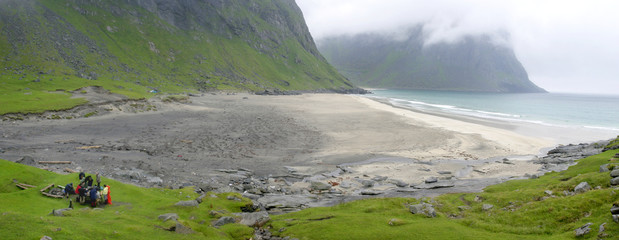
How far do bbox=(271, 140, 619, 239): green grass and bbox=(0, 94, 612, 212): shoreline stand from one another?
18.8 feet

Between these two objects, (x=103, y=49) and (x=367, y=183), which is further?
(x=103, y=49)

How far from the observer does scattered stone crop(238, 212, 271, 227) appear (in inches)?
732

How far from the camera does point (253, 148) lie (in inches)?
1837

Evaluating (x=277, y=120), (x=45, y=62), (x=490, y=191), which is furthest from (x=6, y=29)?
(x=490, y=191)

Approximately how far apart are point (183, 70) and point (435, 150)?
495 feet

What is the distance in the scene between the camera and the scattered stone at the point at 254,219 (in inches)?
732

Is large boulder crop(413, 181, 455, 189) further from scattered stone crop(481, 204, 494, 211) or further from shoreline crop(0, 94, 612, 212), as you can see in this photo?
scattered stone crop(481, 204, 494, 211)

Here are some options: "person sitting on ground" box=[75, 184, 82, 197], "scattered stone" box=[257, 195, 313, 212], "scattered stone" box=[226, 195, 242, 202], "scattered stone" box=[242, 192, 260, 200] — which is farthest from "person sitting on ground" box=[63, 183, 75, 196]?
"scattered stone" box=[257, 195, 313, 212]

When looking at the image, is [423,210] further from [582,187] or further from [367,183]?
[367,183]

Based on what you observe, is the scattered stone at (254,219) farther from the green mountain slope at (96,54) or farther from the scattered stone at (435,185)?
the green mountain slope at (96,54)

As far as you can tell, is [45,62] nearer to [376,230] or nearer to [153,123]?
[153,123]

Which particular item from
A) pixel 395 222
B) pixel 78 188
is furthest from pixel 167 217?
pixel 395 222

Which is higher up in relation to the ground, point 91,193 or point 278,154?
point 91,193

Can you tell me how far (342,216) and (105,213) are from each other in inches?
525
